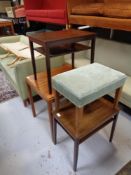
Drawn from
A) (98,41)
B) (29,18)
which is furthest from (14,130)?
(29,18)

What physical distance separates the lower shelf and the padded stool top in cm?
22

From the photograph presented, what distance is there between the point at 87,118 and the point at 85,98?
0.30m

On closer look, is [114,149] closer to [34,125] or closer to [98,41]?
[34,125]

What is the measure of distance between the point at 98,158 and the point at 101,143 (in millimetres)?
160

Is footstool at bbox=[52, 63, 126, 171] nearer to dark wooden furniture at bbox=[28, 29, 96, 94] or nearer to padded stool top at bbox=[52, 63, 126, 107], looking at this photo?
padded stool top at bbox=[52, 63, 126, 107]

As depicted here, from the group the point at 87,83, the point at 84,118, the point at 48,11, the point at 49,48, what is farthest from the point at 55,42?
the point at 48,11

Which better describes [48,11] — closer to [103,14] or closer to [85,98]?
[103,14]

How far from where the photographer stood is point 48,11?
255 centimetres

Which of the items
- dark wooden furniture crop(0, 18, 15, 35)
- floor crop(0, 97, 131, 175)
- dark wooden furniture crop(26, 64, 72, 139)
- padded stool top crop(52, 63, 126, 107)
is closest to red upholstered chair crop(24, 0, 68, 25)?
dark wooden furniture crop(0, 18, 15, 35)

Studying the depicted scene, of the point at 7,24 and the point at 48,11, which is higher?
the point at 48,11

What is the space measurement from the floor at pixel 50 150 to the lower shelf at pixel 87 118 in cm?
34

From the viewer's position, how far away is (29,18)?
333 centimetres

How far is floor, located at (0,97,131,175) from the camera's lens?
1141 mm

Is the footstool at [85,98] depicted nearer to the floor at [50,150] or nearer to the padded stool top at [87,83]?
the padded stool top at [87,83]
